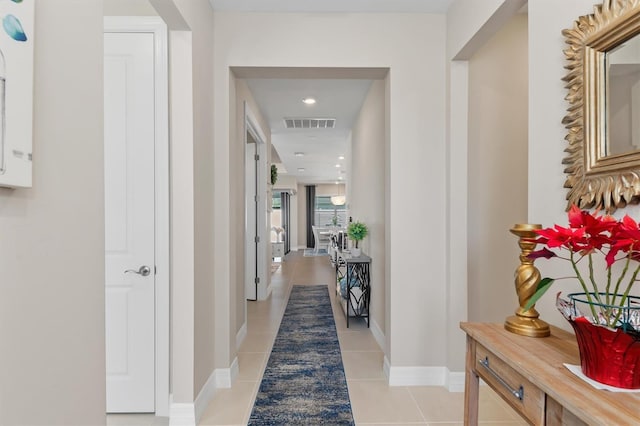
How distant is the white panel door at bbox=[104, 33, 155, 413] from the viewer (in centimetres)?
220

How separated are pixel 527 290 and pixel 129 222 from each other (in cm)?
218

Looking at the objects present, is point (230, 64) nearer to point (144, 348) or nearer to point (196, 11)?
point (196, 11)

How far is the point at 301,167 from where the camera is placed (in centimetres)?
987

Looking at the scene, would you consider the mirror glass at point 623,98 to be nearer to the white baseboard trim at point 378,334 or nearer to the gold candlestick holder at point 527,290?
the gold candlestick holder at point 527,290

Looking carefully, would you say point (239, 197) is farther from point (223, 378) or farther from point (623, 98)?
point (623, 98)

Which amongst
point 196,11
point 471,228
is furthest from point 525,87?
point 196,11

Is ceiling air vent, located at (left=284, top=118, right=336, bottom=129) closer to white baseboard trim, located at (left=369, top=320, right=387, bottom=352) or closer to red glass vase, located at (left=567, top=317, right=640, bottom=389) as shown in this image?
white baseboard trim, located at (left=369, top=320, right=387, bottom=352)

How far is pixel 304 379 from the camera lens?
8.96ft

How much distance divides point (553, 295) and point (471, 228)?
4.05 ft

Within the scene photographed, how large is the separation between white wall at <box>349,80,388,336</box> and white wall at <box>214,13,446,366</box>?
0.48m

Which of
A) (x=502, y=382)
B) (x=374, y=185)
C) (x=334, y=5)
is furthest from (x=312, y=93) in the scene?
(x=502, y=382)

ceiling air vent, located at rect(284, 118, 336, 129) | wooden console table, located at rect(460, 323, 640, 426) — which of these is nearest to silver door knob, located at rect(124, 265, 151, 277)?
wooden console table, located at rect(460, 323, 640, 426)

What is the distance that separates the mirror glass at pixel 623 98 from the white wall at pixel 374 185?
2.12 m

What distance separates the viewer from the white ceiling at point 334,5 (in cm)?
251
